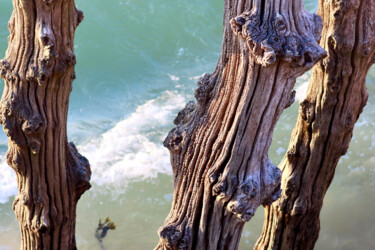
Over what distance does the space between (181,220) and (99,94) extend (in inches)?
201

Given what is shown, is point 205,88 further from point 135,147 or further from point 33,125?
point 135,147

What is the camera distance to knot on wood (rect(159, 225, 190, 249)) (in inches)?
99.1

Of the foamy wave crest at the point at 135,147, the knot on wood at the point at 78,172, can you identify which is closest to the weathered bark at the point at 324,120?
the knot on wood at the point at 78,172

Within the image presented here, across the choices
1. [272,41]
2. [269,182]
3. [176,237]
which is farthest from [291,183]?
[272,41]

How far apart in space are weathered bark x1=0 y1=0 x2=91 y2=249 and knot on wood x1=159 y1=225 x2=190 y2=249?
76cm

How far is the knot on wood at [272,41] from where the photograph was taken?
2193mm

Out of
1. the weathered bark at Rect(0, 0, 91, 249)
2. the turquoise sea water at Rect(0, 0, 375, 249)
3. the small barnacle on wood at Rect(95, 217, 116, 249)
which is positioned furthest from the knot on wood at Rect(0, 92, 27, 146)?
the small barnacle on wood at Rect(95, 217, 116, 249)

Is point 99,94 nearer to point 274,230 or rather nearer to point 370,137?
point 370,137

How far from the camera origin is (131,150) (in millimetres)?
6109

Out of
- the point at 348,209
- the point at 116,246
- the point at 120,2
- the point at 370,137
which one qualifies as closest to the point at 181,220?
the point at 116,246

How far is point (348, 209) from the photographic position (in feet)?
16.9

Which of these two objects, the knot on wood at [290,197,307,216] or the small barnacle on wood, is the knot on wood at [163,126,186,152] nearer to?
the knot on wood at [290,197,307,216]

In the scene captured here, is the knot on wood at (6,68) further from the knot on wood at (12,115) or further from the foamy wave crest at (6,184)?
the foamy wave crest at (6,184)

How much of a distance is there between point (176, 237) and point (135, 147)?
3.68 m
